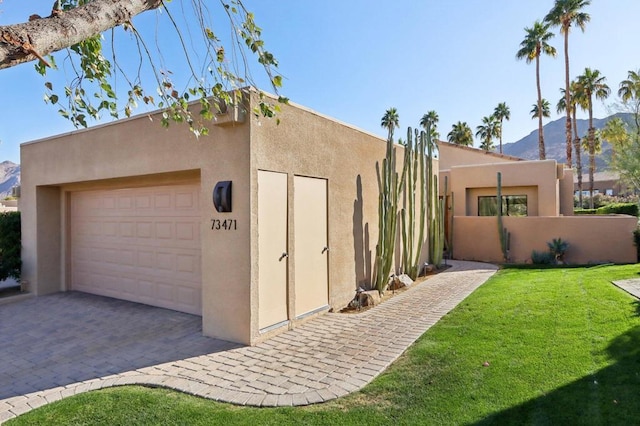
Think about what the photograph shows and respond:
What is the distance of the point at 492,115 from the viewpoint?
144ft

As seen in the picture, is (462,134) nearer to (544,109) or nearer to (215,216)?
(544,109)

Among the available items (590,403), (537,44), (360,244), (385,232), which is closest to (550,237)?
(385,232)

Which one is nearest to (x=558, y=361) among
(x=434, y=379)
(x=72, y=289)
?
(x=434, y=379)

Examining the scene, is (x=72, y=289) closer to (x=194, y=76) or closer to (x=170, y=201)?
(x=170, y=201)

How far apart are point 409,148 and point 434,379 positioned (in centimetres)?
815

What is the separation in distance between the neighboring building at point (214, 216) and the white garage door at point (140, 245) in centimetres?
4

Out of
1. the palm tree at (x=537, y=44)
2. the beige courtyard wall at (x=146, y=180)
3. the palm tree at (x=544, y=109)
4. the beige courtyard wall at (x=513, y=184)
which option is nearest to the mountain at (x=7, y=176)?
the beige courtyard wall at (x=146, y=180)

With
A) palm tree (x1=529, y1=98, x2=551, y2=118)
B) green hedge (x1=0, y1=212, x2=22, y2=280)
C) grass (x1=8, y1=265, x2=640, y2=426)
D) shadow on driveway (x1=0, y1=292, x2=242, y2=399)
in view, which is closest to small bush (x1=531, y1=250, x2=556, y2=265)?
grass (x1=8, y1=265, x2=640, y2=426)

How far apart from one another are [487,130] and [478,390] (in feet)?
151

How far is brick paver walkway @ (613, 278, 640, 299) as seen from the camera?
7.61m

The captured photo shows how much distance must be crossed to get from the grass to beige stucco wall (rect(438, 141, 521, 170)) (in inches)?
728

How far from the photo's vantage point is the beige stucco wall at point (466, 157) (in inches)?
928

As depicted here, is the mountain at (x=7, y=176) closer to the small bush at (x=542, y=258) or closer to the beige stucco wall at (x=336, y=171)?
the beige stucco wall at (x=336, y=171)

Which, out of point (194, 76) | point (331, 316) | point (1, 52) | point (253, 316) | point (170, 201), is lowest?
point (331, 316)
